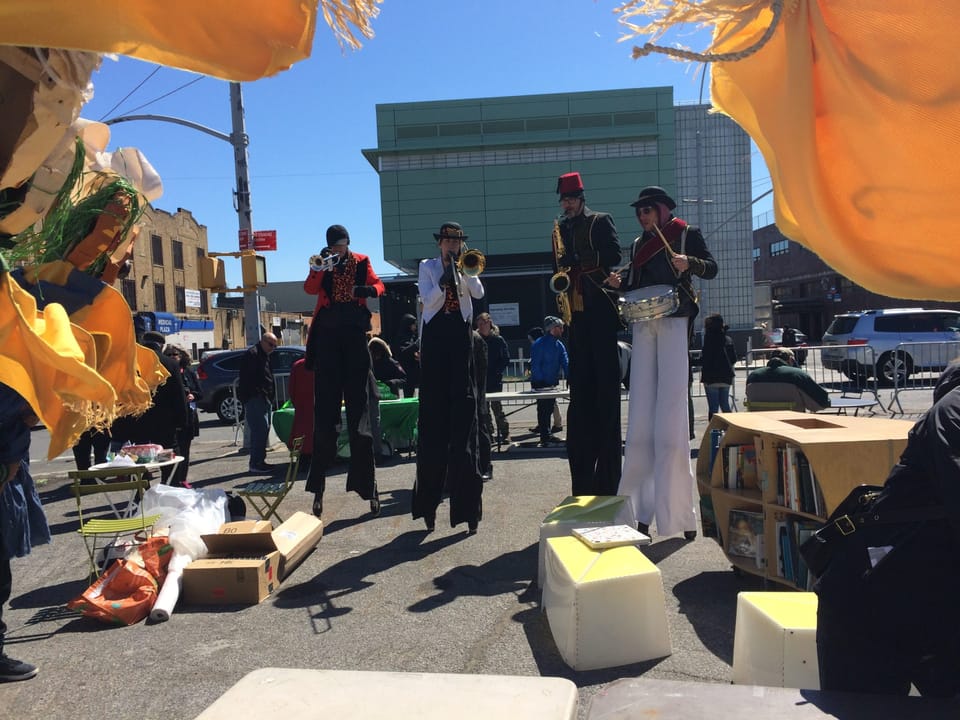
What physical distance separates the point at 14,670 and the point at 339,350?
3052 mm

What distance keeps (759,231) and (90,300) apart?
51.9 metres

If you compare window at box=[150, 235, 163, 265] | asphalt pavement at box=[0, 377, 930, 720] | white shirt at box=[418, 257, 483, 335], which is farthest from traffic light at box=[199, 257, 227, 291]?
window at box=[150, 235, 163, 265]

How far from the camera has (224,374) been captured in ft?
49.9

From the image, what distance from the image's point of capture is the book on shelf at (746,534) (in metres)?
3.84

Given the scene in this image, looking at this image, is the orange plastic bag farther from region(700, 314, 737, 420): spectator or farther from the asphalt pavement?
region(700, 314, 737, 420): spectator

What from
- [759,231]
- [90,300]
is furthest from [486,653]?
[759,231]

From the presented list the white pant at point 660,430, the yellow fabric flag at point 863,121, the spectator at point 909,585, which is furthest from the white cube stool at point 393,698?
the white pant at point 660,430

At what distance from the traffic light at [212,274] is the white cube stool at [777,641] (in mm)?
9618

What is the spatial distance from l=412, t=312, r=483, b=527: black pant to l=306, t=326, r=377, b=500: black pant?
67 centimetres

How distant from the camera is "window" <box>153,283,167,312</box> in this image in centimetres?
4194

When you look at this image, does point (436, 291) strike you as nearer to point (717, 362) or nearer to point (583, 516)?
point (583, 516)

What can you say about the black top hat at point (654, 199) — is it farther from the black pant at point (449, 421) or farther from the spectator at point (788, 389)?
the spectator at point (788, 389)

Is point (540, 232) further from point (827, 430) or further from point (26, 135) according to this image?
point (26, 135)

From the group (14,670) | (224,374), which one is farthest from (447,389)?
→ (224,374)
